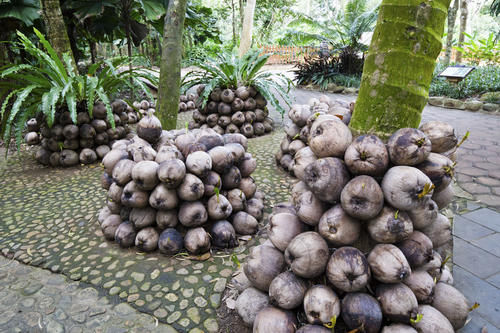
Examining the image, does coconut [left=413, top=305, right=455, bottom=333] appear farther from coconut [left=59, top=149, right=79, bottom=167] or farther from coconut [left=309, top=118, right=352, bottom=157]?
coconut [left=59, top=149, right=79, bottom=167]

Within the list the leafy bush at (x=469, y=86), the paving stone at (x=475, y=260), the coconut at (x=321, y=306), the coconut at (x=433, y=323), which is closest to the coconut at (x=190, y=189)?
the coconut at (x=321, y=306)

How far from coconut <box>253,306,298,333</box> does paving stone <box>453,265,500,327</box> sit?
1.08m

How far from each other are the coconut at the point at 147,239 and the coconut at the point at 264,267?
3.22 feet

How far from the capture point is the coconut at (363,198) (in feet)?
4.16

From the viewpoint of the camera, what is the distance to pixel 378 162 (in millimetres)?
1327

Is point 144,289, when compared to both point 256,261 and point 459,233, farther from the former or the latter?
point 459,233

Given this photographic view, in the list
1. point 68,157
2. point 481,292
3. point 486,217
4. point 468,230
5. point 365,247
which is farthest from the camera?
point 68,157

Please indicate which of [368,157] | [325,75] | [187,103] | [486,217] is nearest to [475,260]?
[486,217]

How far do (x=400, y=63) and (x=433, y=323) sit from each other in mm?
1103

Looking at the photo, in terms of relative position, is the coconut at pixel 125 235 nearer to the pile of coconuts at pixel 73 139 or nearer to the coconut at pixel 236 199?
the coconut at pixel 236 199

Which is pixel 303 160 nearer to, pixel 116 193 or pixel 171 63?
pixel 116 193

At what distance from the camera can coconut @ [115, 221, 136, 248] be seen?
2.28m

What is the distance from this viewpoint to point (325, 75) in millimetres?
10617

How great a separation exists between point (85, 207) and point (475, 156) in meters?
4.98
